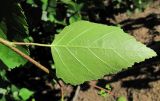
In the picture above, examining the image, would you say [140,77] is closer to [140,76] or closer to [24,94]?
[140,76]

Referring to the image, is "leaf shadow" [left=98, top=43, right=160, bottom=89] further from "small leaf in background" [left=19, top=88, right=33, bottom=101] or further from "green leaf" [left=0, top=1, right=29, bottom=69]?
"green leaf" [left=0, top=1, right=29, bottom=69]

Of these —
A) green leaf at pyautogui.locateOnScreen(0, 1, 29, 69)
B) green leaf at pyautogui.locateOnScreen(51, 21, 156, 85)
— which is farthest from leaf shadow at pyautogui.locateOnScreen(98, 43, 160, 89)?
green leaf at pyautogui.locateOnScreen(51, 21, 156, 85)

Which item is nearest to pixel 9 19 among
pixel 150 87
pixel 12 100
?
pixel 12 100

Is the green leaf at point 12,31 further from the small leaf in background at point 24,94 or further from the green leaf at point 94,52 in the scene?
the small leaf in background at point 24,94

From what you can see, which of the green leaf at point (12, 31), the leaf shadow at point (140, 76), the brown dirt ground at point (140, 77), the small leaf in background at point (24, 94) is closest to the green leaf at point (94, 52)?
the green leaf at point (12, 31)

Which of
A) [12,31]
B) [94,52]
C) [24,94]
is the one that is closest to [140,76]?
[24,94]

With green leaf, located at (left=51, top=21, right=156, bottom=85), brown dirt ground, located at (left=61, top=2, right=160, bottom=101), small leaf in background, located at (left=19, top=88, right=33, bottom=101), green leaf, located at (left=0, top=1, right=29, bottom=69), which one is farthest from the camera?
brown dirt ground, located at (left=61, top=2, right=160, bottom=101)
